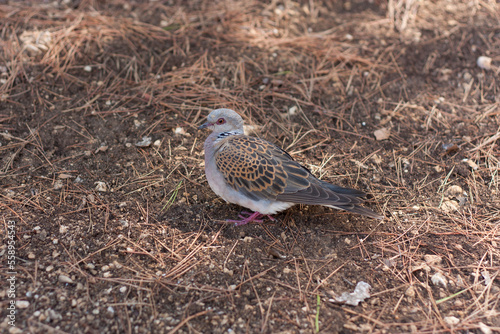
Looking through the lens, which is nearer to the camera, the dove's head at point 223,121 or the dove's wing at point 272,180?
the dove's wing at point 272,180

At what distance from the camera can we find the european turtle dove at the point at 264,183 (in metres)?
3.26

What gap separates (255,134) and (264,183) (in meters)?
1.11

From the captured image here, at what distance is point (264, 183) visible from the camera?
131 inches

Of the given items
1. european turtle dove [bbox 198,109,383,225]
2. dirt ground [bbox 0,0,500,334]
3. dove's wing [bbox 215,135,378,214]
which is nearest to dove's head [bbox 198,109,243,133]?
european turtle dove [bbox 198,109,383,225]

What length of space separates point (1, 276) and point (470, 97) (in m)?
5.19

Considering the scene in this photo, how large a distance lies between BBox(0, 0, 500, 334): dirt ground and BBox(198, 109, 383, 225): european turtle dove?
9.7 inches

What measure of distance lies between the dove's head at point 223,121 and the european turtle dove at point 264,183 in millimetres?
220

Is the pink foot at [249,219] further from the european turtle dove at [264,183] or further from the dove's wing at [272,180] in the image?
the dove's wing at [272,180]

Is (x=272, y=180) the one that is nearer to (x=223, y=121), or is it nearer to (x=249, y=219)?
(x=249, y=219)

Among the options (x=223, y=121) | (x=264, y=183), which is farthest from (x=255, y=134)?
(x=264, y=183)

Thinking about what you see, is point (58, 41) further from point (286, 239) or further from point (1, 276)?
point (286, 239)

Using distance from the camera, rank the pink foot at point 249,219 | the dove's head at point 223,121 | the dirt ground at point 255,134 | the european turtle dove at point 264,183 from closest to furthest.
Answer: the dirt ground at point 255,134 → the european turtle dove at point 264,183 → the pink foot at point 249,219 → the dove's head at point 223,121

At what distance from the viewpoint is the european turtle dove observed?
3.26 meters

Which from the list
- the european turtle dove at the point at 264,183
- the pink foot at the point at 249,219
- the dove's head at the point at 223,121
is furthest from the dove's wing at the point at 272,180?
the dove's head at the point at 223,121
